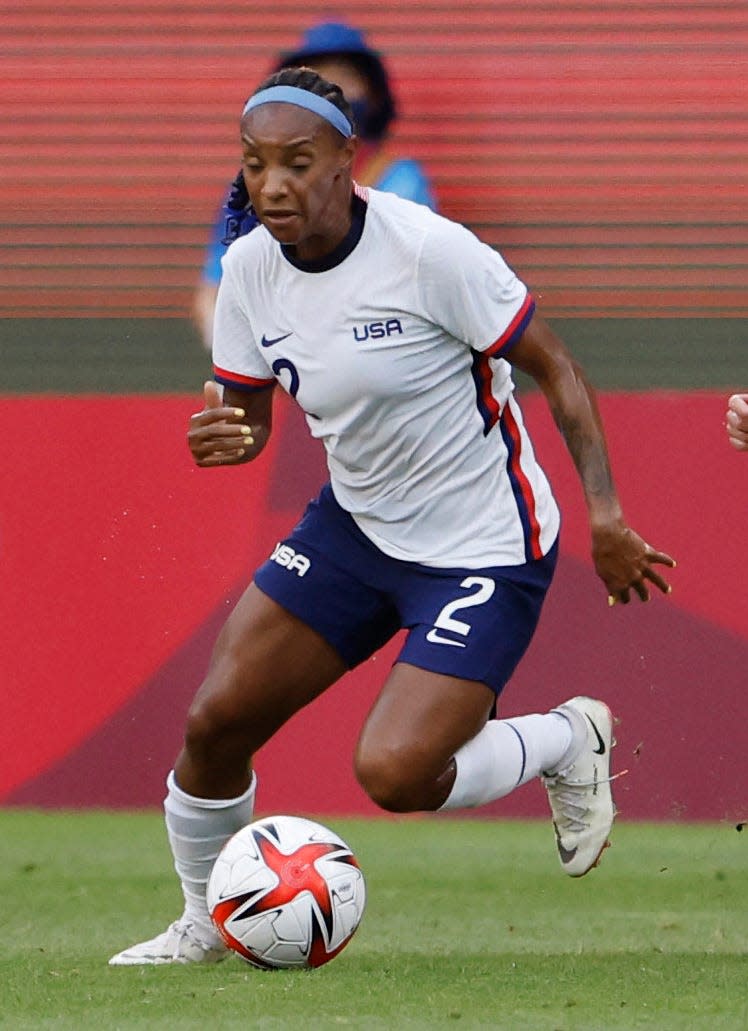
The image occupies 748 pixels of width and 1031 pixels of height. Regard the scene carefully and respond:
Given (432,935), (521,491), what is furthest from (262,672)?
(432,935)

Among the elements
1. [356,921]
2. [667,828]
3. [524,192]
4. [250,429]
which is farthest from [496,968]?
[524,192]

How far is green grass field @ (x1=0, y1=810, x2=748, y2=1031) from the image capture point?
354 cm

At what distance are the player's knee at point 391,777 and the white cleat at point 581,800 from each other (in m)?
0.61

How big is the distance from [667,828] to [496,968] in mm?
2177

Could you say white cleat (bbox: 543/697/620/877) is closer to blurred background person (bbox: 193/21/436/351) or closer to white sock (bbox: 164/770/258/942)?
white sock (bbox: 164/770/258/942)

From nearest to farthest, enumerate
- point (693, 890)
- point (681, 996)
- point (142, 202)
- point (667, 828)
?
point (681, 996) → point (693, 890) → point (667, 828) → point (142, 202)

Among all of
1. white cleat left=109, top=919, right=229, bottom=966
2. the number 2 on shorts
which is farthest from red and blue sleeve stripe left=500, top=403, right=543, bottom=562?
white cleat left=109, top=919, right=229, bottom=966

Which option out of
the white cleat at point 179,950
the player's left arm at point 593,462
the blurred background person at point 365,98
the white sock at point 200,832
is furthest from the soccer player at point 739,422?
the blurred background person at point 365,98

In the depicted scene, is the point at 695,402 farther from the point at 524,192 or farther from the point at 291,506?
the point at 291,506

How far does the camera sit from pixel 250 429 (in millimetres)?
4129

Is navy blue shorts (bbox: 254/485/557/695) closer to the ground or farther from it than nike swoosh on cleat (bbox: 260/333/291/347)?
closer to the ground

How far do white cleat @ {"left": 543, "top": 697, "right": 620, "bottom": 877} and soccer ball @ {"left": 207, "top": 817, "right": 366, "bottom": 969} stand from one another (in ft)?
2.27

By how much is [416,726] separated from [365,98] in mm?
2859

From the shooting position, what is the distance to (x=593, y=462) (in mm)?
4027
